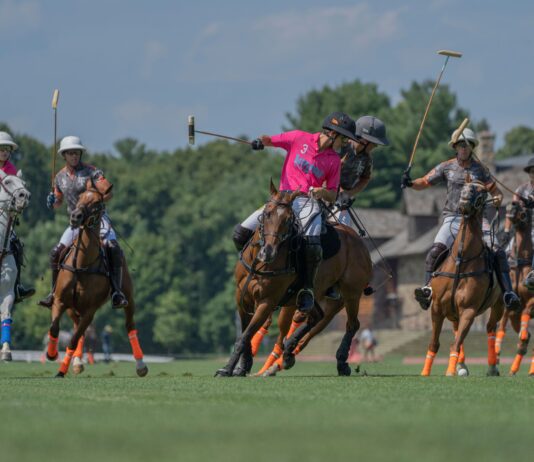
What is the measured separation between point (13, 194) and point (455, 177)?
578 centimetres

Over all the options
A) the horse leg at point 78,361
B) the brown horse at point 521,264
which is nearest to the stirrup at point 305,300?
the horse leg at point 78,361

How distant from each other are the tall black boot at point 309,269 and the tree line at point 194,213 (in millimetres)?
66740

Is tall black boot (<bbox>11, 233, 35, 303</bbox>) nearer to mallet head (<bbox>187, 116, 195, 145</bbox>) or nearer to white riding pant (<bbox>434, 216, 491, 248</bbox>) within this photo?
mallet head (<bbox>187, 116, 195, 145</bbox>)

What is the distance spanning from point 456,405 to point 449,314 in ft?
24.6

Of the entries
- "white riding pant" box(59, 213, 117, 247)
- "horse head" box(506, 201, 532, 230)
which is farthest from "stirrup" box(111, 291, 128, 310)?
"horse head" box(506, 201, 532, 230)

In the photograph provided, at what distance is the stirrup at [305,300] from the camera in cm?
1582

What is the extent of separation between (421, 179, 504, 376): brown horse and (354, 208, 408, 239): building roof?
7245 cm

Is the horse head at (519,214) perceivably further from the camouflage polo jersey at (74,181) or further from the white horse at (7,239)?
the white horse at (7,239)

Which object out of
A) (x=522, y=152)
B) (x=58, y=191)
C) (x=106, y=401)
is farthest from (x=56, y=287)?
(x=522, y=152)

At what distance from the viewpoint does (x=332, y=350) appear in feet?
243

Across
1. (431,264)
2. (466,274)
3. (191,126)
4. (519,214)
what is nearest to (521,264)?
(519,214)

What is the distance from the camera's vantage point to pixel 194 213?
103688mm

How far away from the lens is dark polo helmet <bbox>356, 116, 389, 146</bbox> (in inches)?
713

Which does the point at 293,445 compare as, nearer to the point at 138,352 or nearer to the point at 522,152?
the point at 138,352
